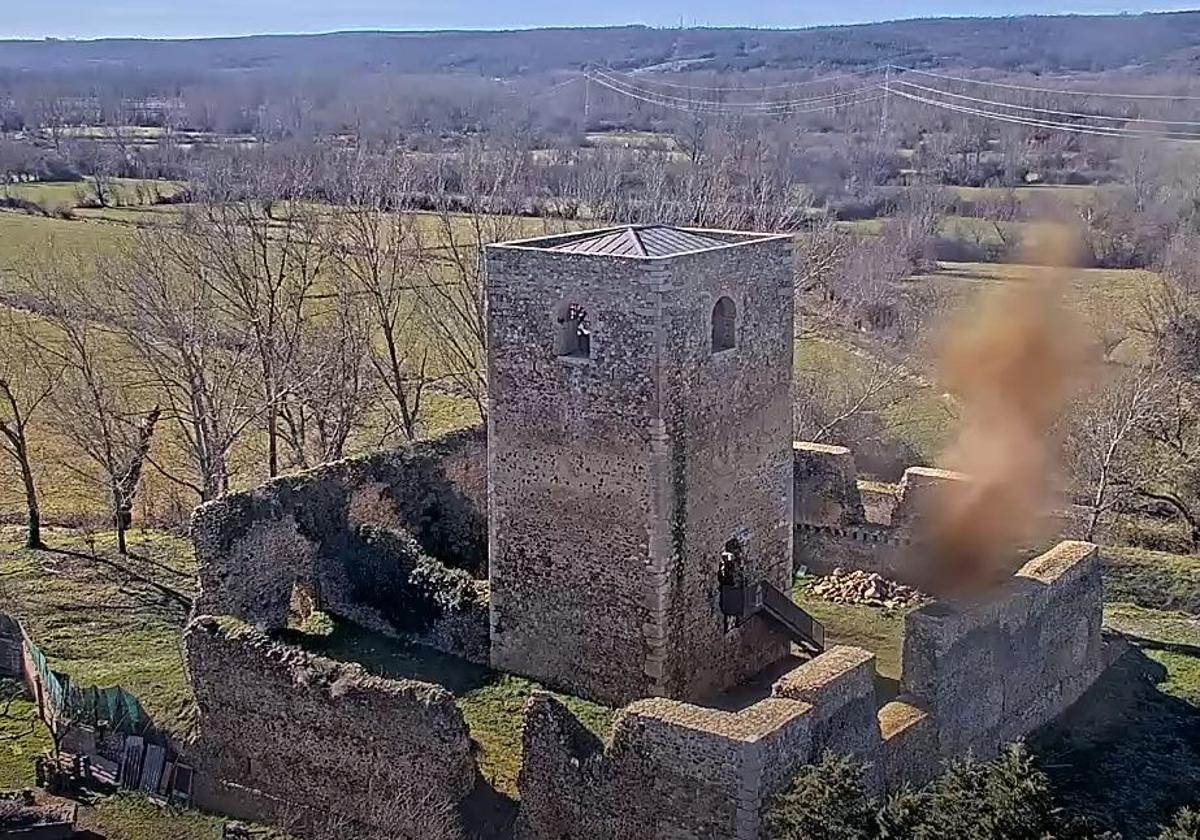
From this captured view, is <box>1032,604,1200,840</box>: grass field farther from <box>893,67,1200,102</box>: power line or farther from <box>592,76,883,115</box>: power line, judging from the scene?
<box>592,76,883,115</box>: power line

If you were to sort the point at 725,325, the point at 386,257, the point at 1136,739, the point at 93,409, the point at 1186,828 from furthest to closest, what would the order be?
1. the point at 386,257
2. the point at 93,409
3. the point at 1136,739
4. the point at 725,325
5. the point at 1186,828

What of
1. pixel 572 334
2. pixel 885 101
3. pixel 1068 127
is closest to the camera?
pixel 572 334

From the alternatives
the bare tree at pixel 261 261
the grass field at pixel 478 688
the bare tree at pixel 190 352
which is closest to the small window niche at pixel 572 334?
the grass field at pixel 478 688

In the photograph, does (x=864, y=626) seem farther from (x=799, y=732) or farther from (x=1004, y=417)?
(x=799, y=732)

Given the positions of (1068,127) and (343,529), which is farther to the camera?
(1068,127)

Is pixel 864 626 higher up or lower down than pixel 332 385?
lower down

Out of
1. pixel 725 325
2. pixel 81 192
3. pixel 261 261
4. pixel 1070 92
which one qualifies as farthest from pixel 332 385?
pixel 1070 92

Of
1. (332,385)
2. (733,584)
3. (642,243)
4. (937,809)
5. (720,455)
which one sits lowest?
(332,385)
